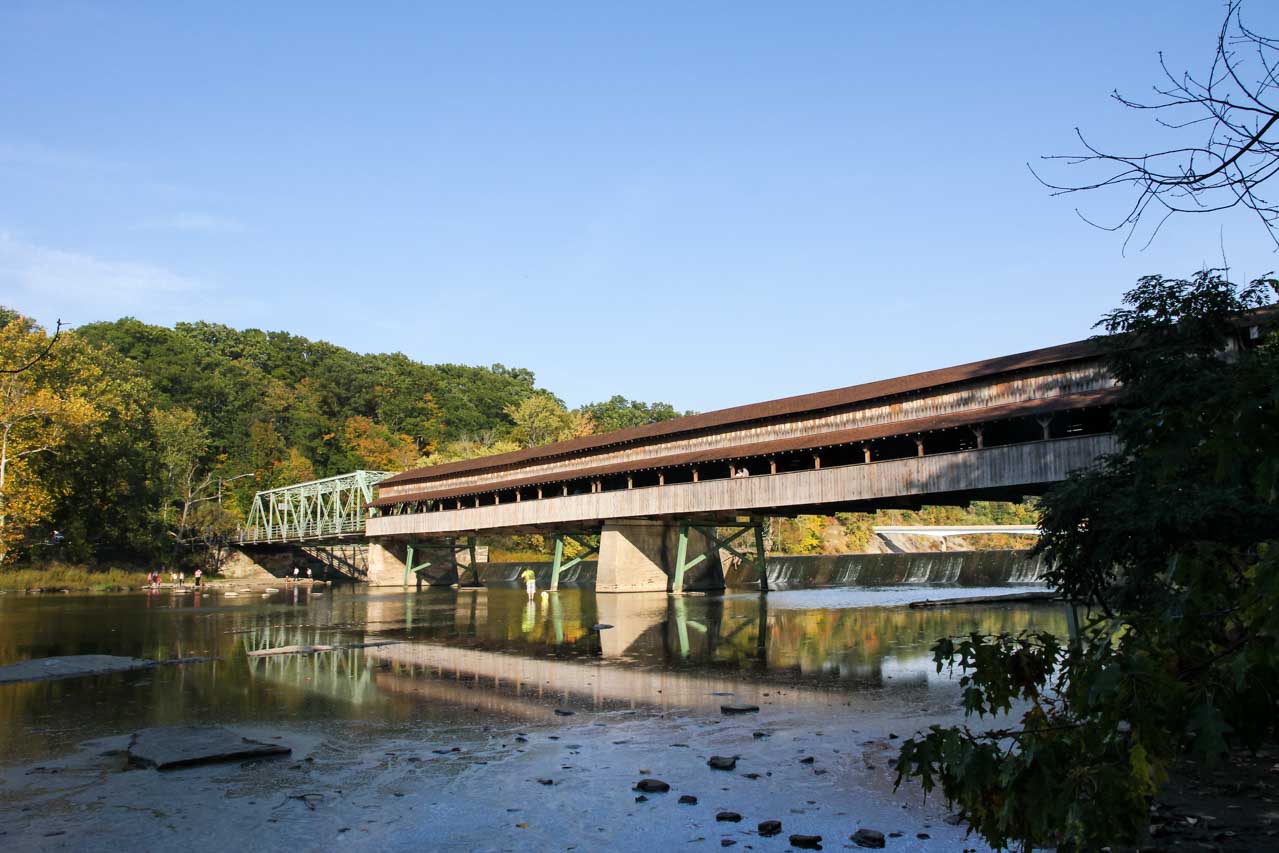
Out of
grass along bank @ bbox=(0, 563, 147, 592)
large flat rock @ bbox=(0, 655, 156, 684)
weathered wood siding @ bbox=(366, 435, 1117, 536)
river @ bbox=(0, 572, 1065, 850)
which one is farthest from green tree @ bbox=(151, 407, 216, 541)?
large flat rock @ bbox=(0, 655, 156, 684)

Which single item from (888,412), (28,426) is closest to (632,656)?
(888,412)

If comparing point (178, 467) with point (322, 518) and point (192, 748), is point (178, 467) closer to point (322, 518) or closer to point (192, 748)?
point (322, 518)

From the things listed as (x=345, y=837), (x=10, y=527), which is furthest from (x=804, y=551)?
(x=345, y=837)

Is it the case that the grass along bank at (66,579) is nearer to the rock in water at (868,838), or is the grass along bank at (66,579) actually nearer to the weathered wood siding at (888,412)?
the weathered wood siding at (888,412)

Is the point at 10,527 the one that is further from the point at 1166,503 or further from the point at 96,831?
the point at 1166,503

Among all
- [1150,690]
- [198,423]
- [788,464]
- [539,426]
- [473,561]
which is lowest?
[473,561]

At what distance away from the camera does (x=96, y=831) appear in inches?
256

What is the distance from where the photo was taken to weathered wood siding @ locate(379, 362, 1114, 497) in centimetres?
2466

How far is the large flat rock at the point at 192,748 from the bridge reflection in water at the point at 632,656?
2.90 meters

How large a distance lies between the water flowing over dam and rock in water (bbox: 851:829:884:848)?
3848 cm

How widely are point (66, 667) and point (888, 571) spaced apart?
132 feet

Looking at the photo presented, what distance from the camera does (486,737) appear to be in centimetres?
983

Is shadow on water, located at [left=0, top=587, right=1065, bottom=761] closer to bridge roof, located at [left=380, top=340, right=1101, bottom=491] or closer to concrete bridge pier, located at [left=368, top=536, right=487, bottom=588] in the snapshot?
bridge roof, located at [left=380, top=340, right=1101, bottom=491]

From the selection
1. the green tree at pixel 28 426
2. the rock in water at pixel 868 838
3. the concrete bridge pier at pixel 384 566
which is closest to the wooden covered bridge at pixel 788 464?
the concrete bridge pier at pixel 384 566
